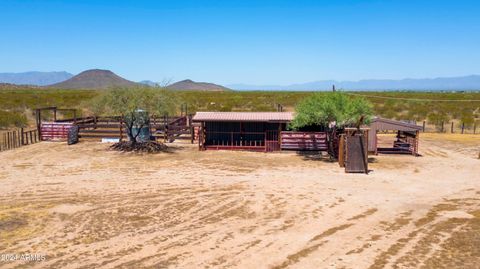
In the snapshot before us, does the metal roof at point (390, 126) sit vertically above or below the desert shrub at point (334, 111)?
below

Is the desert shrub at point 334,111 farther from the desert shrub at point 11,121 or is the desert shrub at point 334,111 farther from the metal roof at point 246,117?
the desert shrub at point 11,121

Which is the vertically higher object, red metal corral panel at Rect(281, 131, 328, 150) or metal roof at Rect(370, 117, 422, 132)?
metal roof at Rect(370, 117, 422, 132)

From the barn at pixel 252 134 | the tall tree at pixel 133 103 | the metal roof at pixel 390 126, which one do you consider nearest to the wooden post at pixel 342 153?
the barn at pixel 252 134

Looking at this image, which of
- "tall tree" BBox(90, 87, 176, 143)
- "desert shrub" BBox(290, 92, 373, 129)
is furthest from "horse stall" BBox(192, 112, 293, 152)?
"desert shrub" BBox(290, 92, 373, 129)

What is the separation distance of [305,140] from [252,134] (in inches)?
139

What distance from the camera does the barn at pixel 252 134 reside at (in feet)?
A: 85.6

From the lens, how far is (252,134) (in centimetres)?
2753

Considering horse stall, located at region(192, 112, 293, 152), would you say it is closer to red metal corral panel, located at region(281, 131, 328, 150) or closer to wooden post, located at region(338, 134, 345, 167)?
red metal corral panel, located at region(281, 131, 328, 150)

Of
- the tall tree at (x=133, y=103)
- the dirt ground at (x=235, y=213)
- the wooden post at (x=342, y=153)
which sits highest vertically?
the tall tree at (x=133, y=103)

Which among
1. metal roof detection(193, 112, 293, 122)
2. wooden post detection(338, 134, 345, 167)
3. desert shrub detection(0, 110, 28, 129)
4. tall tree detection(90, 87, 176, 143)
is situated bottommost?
wooden post detection(338, 134, 345, 167)

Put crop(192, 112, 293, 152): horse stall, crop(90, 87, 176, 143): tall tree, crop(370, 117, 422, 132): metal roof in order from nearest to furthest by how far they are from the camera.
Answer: crop(370, 117, 422, 132): metal roof
crop(90, 87, 176, 143): tall tree
crop(192, 112, 293, 152): horse stall

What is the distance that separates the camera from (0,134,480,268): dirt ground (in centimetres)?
1019

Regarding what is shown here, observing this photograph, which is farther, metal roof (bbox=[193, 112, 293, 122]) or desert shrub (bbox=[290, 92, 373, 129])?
metal roof (bbox=[193, 112, 293, 122])

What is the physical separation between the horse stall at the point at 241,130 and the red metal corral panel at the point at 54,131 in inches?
398
